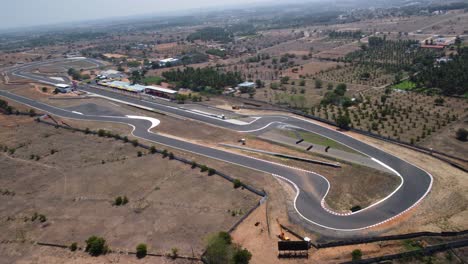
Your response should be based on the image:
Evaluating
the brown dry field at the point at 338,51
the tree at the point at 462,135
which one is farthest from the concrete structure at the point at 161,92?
the brown dry field at the point at 338,51

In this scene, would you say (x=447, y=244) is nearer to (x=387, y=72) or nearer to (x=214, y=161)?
(x=214, y=161)

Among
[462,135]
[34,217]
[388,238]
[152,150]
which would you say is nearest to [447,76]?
[462,135]

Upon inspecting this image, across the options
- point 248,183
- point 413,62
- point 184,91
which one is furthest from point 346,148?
point 413,62

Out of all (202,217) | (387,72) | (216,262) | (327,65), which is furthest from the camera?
(327,65)

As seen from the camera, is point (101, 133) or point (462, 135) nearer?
point (462, 135)

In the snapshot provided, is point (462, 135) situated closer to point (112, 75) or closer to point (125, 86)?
point (125, 86)

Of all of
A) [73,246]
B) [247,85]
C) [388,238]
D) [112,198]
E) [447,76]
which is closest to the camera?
[388,238]
